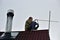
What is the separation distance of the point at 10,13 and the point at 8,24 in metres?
0.22

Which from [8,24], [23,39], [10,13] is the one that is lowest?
[23,39]

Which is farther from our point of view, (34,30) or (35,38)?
(34,30)

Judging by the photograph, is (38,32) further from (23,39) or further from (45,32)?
(23,39)

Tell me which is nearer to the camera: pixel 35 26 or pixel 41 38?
pixel 41 38

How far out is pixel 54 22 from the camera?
18.7 feet

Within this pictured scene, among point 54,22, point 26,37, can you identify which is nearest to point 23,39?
point 26,37

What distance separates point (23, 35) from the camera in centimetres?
325

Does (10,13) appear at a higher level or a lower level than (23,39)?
higher

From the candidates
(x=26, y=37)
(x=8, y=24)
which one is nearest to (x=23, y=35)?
(x=26, y=37)

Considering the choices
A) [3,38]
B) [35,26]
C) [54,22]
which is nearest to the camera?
[3,38]

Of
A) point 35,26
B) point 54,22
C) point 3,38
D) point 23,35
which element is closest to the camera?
point 3,38

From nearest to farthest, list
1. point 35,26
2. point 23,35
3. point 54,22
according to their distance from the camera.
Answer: point 23,35 < point 35,26 < point 54,22

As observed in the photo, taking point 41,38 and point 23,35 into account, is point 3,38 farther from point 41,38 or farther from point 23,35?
point 41,38

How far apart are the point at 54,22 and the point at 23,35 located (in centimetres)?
262
